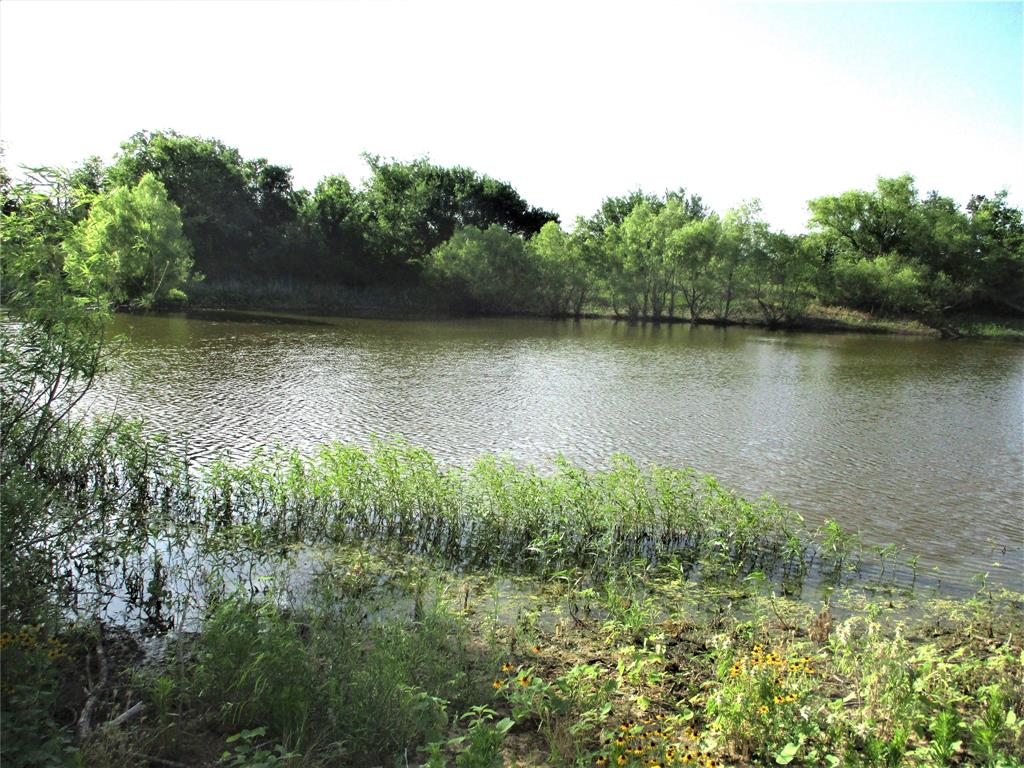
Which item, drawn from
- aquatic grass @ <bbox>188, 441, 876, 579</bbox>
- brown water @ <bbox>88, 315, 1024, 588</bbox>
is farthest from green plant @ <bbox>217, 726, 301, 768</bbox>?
brown water @ <bbox>88, 315, 1024, 588</bbox>

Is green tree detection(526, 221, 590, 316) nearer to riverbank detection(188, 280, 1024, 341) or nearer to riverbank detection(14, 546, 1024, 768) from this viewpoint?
riverbank detection(188, 280, 1024, 341)

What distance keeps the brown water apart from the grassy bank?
2.86 meters

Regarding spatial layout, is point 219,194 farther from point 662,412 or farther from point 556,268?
point 662,412

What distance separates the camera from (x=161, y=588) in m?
7.56

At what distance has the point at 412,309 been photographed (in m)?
63.4

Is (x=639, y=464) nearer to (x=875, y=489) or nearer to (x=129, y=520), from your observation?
(x=875, y=489)

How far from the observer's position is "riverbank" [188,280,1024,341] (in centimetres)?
5744

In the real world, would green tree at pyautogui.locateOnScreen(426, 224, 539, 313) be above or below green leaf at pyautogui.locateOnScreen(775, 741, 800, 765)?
above

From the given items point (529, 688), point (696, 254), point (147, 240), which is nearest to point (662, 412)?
point (529, 688)

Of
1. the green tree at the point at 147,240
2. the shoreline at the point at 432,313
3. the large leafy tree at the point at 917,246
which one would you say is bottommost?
the shoreline at the point at 432,313

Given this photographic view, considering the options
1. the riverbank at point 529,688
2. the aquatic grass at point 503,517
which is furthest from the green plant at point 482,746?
the aquatic grass at point 503,517

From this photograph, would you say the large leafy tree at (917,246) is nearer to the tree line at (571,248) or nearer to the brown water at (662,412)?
the tree line at (571,248)

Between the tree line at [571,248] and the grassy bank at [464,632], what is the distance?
5244 cm

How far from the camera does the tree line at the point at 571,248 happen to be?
60.7 m
